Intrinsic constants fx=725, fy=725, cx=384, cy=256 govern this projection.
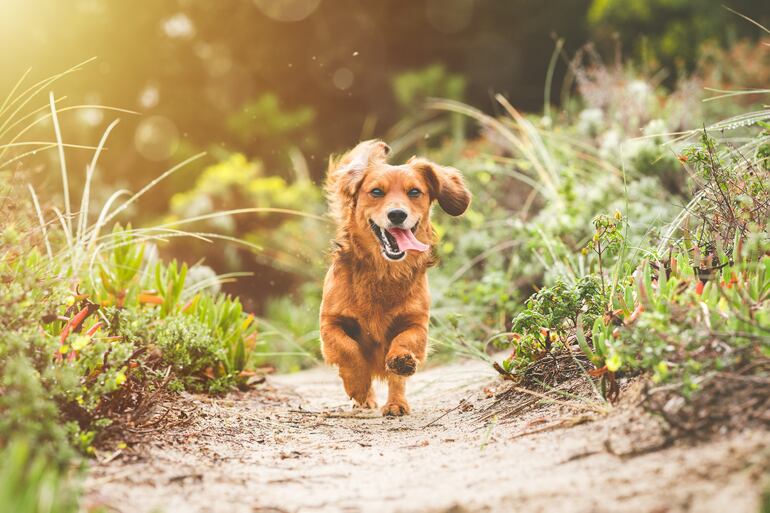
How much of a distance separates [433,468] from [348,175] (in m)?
2.20

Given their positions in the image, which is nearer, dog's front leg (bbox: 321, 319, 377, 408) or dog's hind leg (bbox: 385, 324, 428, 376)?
dog's hind leg (bbox: 385, 324, 428, 376)

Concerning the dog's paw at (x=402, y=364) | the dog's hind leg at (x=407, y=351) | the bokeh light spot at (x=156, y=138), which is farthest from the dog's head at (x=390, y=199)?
the bokeh light spot at (x=156, y=138)

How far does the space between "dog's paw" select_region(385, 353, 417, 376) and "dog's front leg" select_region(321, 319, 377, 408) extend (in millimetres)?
329

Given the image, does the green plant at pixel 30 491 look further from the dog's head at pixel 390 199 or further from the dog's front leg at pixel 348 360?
the dog's head at pixel 390 199

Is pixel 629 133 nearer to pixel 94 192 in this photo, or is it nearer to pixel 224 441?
pixel 224 441

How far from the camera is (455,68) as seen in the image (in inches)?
534

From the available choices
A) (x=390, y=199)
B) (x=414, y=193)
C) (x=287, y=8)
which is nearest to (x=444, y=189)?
(x=414, y=193)

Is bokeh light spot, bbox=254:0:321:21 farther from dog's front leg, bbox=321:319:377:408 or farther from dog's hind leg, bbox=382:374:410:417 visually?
dog's hind leg, bbox=382:374:410:417

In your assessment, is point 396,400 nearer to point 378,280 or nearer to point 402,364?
point 402,364

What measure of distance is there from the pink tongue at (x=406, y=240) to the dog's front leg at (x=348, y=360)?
0.58 meters

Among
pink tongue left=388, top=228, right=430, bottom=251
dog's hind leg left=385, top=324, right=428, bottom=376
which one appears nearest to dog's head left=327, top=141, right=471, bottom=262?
pink tongue left=388, top=228, right=430, bottom=251

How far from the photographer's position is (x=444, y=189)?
421 centimetres

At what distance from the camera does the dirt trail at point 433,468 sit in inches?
65.7

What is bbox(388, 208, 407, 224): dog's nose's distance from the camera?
373 cm
